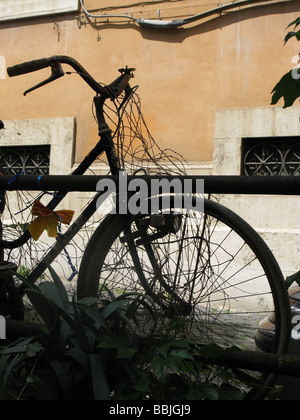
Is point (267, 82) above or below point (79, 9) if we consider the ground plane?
below

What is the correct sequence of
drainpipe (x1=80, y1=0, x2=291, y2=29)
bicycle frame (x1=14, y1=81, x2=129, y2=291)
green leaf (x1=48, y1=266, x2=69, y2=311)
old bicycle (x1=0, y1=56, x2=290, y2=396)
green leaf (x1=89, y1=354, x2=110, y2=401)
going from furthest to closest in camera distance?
1. drainpipe (x1=80, y1=0, x2=291, y2=29)
2. bicycle frame (x1=14, y1=81, x2=129, y2=291)
3. old bicycle (x1=0, y1=56, x2=290, y2=396)
4. green leaf (x1=48, y1=266, x2=69, y2=311)
5. green leaf (x1=89, y1=354, x2=110, y2=401)

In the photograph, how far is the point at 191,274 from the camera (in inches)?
76.4

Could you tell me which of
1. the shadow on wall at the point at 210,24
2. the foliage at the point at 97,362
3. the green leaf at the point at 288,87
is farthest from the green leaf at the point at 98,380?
the shadow on wall at the point at 210,24

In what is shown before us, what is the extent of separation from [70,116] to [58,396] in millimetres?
6443

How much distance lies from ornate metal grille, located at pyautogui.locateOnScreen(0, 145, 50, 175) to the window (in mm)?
2098

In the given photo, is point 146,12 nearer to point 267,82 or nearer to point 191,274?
point 267,82

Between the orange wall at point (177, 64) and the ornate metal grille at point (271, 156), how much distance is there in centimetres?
51

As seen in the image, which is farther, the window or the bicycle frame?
the window

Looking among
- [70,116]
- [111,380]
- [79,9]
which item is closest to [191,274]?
[111,380]

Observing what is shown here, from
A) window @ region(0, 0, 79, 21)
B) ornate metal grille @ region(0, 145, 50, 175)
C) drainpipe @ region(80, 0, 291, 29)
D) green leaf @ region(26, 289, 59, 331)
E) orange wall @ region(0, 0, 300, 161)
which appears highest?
window @ region(0, 0, 79, 21)

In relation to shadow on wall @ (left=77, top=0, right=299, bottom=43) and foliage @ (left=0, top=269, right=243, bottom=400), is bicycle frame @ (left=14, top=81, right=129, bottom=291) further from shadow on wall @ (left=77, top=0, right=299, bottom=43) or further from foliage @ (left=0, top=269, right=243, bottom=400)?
shadow on wall @ (left=77, top=0, right=299, bottom=43)

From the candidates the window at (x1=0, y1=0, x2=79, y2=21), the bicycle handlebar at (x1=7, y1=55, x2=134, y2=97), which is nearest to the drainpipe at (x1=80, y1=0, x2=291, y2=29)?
the window at (x1=0, y1=0, x2=79, y2=21)

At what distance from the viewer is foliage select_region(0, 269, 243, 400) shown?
1553 mm

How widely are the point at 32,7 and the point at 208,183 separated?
24.0 ft
